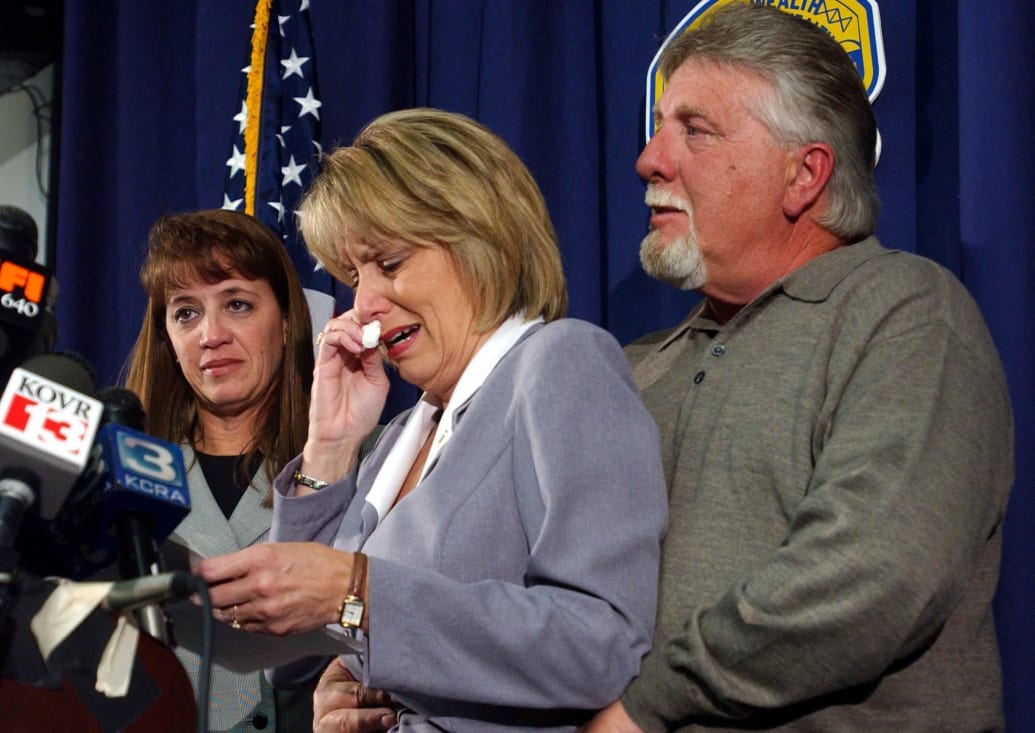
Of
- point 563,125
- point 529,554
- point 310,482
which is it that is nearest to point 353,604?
point 529,554

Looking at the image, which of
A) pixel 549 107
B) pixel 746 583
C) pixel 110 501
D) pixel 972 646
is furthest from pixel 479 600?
pixel 549 107

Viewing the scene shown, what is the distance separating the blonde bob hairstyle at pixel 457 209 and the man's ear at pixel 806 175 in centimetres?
37

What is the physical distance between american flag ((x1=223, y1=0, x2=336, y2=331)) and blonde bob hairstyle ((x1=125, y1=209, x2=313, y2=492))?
10.5 inches

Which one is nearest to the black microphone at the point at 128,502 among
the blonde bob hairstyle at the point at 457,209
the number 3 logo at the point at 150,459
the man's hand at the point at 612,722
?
the number 3 logo at the point at 150,459

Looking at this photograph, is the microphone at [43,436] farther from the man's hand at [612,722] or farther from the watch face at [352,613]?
the man's hand at [612,722]

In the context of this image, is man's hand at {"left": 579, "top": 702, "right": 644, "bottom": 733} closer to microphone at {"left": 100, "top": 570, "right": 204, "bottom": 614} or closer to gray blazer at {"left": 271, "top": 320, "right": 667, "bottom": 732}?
gray blazer at {"left": 271, "top": 320, "right": 667, "bottom": 732}

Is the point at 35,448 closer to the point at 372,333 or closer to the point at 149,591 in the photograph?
the point at 149,591

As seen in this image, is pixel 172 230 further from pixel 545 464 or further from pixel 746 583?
pixel 746 583

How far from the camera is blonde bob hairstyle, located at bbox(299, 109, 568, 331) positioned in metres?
1.67

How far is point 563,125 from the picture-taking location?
8.84ft

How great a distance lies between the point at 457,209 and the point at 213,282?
96 cm

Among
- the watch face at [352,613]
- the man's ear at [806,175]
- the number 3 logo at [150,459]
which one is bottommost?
the watch face at [352,613]

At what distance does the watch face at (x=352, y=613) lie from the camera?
4.33 feet

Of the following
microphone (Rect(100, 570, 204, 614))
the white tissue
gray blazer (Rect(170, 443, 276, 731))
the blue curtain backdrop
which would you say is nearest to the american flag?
the blue curtain backdrop
